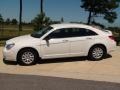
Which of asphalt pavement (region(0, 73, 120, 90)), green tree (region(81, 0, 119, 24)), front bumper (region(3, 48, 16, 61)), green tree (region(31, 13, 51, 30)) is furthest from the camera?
green tree (region(81, 0, 119, 24))

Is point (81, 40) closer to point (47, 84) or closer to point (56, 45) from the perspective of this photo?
point (56, 45)

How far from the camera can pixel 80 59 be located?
566 inches

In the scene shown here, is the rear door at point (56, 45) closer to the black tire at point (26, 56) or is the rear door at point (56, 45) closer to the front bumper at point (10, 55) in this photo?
the black tire at point (26, 56)

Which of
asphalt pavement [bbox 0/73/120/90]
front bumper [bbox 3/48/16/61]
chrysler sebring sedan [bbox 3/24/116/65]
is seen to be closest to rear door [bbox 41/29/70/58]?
chrysler sebring sedan [bbox 3/24/116/65]

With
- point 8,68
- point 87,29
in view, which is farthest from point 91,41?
point 8,68

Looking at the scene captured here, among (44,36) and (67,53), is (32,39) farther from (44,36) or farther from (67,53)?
(67,53)

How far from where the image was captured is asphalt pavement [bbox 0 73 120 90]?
9.32 metres

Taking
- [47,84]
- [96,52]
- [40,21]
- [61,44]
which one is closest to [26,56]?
[61,44]

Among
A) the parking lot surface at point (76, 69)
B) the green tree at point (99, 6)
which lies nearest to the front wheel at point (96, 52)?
the parking lot surface at point (76, 69)

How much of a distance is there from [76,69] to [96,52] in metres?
1.85

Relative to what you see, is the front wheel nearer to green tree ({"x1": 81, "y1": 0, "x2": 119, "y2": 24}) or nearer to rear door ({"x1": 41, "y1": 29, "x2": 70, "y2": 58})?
rear door ({"x1": 41, "y1": 29, "x2": 70, "y2": 58})

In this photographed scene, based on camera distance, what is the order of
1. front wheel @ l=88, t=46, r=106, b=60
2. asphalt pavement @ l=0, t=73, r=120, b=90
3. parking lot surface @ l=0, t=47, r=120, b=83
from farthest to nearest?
front wheel @ l=88, t=46, r=106, b=60
parking lot surface @ l=0, t=47, r=120, b=83
asphalt pavement @ l=0, t=73, r=120, b=90

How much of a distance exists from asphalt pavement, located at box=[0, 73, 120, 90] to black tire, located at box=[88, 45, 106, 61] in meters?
3.47

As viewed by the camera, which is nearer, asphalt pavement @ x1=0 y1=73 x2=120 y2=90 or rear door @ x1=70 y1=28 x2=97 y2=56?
asphalt pavement @ x1=0 y1=73 x2=120 y2=90
